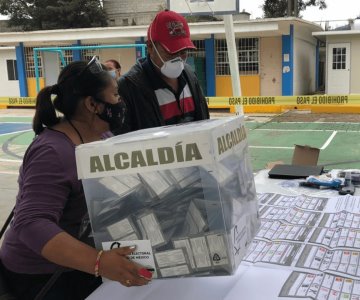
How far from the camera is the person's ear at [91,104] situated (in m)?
1.50

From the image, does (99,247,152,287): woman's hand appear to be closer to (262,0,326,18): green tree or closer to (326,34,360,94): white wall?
(326,34,360,94): white wall

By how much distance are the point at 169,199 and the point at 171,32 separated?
→ 124 cm

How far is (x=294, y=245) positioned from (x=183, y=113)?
3.41 ft

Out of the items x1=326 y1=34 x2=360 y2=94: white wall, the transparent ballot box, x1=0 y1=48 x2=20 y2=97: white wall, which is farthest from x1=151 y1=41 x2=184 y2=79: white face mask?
x1=0 y1=48 x2=20 y2=97: white wall

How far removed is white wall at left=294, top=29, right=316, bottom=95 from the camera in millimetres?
17594

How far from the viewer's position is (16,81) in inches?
818

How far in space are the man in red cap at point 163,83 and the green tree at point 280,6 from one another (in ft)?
100

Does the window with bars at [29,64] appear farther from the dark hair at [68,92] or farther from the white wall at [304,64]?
the dark hair at [68,92]

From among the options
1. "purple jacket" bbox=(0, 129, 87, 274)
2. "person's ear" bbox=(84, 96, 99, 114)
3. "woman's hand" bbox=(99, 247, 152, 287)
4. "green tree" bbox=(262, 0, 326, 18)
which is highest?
"green tree" bbox=(262, 0, 326, 18)

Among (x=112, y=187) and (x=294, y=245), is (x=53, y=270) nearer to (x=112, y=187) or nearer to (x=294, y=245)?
(x=112, y=187)

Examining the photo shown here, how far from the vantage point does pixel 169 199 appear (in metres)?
1.21

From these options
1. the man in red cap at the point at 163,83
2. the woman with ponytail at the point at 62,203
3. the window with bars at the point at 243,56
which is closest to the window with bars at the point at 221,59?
the window with bars at the point at 243,56

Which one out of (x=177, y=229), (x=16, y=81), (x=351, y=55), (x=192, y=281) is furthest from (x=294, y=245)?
(x=16, y=81)

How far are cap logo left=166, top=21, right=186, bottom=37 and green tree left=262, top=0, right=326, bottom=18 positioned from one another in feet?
101
